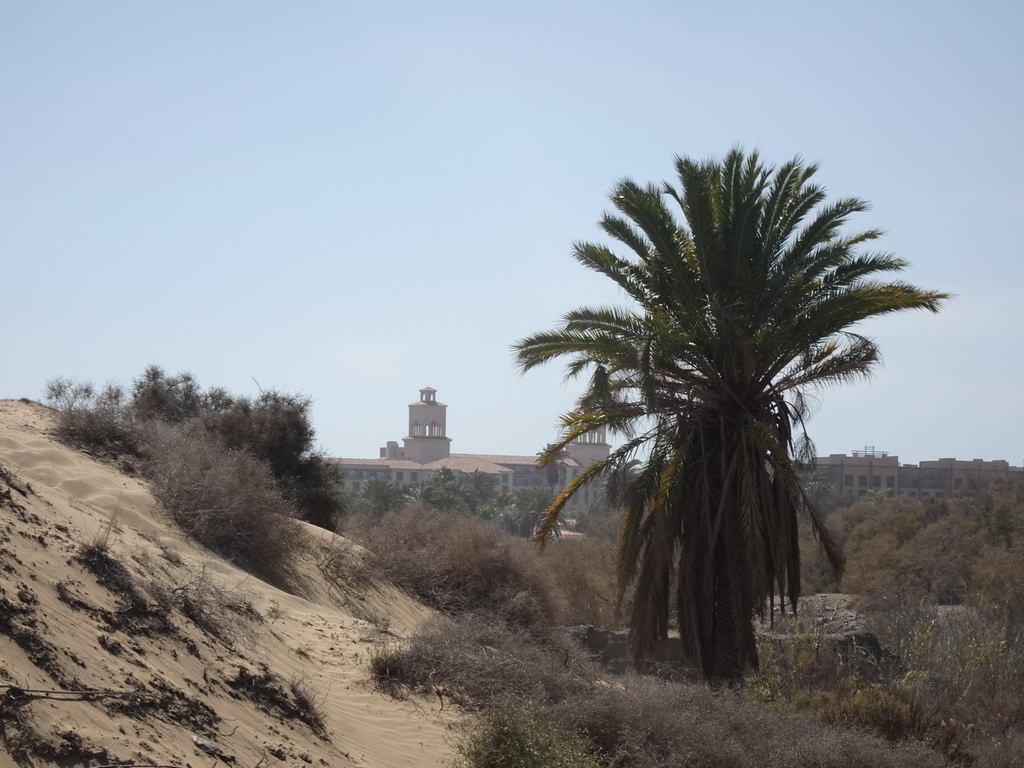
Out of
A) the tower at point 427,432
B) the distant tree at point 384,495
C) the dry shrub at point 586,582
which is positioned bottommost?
the dry shrub at point 586,582

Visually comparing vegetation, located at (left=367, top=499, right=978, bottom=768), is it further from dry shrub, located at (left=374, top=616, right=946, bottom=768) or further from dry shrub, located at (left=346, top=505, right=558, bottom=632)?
dry shrub, located at (left=346, top=505, right=558, bottom=632)

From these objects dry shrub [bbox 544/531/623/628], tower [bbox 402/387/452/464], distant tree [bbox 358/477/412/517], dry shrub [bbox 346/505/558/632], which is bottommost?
dry shrub [bbox 544/531/623/628]

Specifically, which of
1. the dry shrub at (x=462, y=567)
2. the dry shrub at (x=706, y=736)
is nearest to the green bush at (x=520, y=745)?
the dry shrub at (x=706, y=736)

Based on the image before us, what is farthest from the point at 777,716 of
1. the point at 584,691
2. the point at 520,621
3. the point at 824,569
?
the point at 824,569

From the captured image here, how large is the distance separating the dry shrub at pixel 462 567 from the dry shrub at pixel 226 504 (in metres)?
2.30

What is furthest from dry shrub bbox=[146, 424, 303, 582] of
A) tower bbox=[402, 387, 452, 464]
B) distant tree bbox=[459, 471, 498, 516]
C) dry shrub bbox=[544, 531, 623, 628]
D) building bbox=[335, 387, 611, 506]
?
tower bbox=[402, 387, 452, 464]

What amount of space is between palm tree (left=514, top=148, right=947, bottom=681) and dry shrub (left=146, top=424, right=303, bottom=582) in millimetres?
5109

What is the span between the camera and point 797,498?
14820mm

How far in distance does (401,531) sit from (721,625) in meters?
9.36

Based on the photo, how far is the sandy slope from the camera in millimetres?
6512

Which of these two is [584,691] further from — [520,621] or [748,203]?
[520,621]

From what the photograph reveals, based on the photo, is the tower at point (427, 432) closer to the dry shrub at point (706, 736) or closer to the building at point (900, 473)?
the building at point (900, 473)

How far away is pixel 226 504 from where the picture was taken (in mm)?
16766

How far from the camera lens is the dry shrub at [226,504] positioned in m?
16.3
